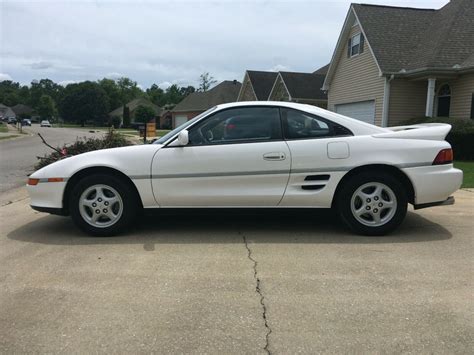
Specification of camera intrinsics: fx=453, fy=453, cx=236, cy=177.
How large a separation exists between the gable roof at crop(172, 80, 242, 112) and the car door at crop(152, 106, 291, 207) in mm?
43879

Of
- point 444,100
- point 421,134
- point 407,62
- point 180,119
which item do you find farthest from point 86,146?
point 180,119

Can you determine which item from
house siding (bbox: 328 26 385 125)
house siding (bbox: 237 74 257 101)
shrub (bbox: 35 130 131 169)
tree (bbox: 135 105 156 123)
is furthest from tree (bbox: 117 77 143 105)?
shrub (bbox: 35 130 131 169)

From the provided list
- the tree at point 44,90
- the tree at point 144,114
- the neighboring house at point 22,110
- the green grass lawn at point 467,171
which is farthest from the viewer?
the tree at point 44,90

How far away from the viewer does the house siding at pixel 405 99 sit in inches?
730

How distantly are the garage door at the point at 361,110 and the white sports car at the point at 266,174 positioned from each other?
15.1 meters

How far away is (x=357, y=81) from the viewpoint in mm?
21109

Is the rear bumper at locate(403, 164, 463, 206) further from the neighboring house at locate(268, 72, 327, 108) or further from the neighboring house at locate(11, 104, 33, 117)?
the neighboring house at locate(11, 104, 33, 117)

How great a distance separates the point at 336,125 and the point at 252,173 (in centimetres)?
115

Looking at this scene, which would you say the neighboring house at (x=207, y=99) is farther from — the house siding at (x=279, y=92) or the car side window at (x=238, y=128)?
the car side window at (x=238, y=128)

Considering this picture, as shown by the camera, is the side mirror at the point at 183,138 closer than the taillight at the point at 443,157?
Yes

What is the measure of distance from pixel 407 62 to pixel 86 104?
→ 102559 mm

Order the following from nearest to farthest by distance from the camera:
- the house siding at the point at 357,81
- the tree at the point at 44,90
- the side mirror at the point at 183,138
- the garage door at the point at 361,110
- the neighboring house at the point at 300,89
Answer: the side mirror at the point at 183,138
the house siding at the point at 357,81
the garage door at the point at 361,110
the neighboring house at the point at 300,89
the tree at the point at 44,90

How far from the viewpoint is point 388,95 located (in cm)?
1841

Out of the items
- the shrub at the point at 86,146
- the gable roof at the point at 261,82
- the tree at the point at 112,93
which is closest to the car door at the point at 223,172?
the shrub at the point at 86,146
